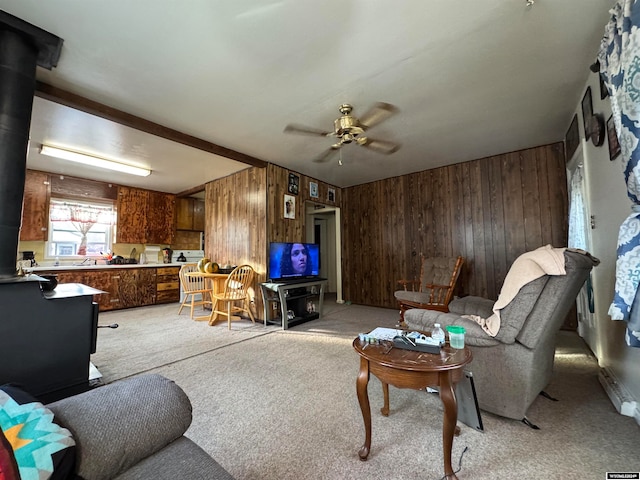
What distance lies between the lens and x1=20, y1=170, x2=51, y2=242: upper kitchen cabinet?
411cm

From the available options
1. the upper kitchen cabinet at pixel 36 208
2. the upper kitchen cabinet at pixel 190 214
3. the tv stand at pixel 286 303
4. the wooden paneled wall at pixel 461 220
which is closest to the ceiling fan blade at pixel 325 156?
the wooden paneled wall at pixel 461 220

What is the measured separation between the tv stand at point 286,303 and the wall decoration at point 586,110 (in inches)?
132

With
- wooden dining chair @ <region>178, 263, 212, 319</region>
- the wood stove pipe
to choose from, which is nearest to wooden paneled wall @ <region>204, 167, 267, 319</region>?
wooden dining chair @ <region>178, 263, 212, 319</region>

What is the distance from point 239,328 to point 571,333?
4.26 metres

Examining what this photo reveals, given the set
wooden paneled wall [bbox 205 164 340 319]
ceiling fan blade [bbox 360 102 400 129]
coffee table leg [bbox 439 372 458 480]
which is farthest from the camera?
wooden paneled wall [bbox 205 164 340 319]

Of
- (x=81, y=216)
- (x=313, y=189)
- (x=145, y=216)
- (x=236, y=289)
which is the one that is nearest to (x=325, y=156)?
(x=313, y=189)

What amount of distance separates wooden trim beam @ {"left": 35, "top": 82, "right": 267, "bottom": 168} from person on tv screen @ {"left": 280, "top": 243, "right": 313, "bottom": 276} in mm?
1440

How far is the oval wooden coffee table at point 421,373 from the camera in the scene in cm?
114

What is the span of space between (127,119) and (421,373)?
3.38 m

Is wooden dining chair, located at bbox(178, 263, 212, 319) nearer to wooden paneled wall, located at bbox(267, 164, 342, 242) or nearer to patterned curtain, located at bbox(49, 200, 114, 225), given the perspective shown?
wooden paneled wall, located at bbox(267, 164, 342, 242)

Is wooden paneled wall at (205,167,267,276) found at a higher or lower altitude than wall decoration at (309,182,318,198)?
lower

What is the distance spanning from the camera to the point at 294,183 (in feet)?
14.5

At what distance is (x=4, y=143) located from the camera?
5.14 ft

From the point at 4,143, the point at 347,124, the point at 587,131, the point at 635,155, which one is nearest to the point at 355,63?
the point at 347,124
